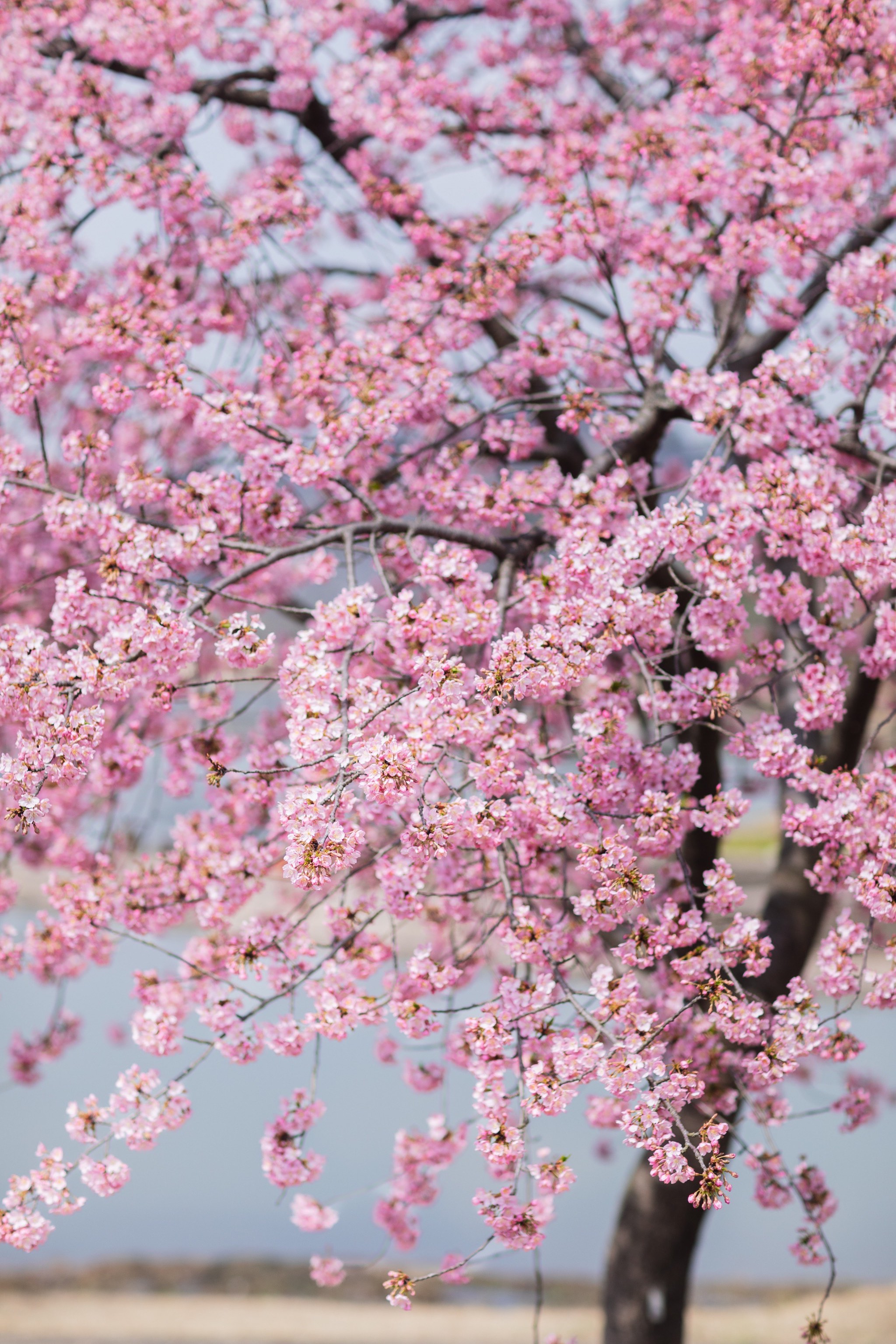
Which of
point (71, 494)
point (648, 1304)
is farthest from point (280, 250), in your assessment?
point (648, 1304)

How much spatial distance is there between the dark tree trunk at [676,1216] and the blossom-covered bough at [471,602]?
34 mm

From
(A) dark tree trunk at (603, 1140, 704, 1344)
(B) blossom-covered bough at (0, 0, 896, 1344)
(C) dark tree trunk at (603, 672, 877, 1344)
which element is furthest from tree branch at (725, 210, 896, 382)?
(A) dark tree trunk at (603, 1140, 704, 1344)

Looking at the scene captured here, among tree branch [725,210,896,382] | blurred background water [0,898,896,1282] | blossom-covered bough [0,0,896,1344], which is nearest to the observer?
blossom-covered bough [0,0,896,1344]

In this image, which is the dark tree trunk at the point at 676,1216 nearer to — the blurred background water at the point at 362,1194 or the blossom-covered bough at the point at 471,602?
the blossom-covered bough at the point at 471,602

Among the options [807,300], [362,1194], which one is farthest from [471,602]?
[362,1194]

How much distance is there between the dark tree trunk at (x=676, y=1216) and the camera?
580cm

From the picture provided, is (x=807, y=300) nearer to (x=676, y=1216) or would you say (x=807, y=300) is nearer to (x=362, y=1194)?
(x=676, y=1216)

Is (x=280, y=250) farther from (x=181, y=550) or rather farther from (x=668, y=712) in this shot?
(x=668, y=712)

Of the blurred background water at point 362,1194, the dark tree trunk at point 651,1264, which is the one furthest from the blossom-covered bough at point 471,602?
the blurred background water at point 362,1194

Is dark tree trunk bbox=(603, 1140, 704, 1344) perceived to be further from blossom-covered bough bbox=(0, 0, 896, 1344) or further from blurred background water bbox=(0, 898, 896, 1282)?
blurred background water bbox=(0, 898, 896, 1282)

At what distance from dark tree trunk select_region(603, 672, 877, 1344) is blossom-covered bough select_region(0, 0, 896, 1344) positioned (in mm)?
34

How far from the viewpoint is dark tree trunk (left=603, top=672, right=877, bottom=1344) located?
19.0ft

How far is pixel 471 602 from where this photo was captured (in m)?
3.61

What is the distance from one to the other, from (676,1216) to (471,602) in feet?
13.2
